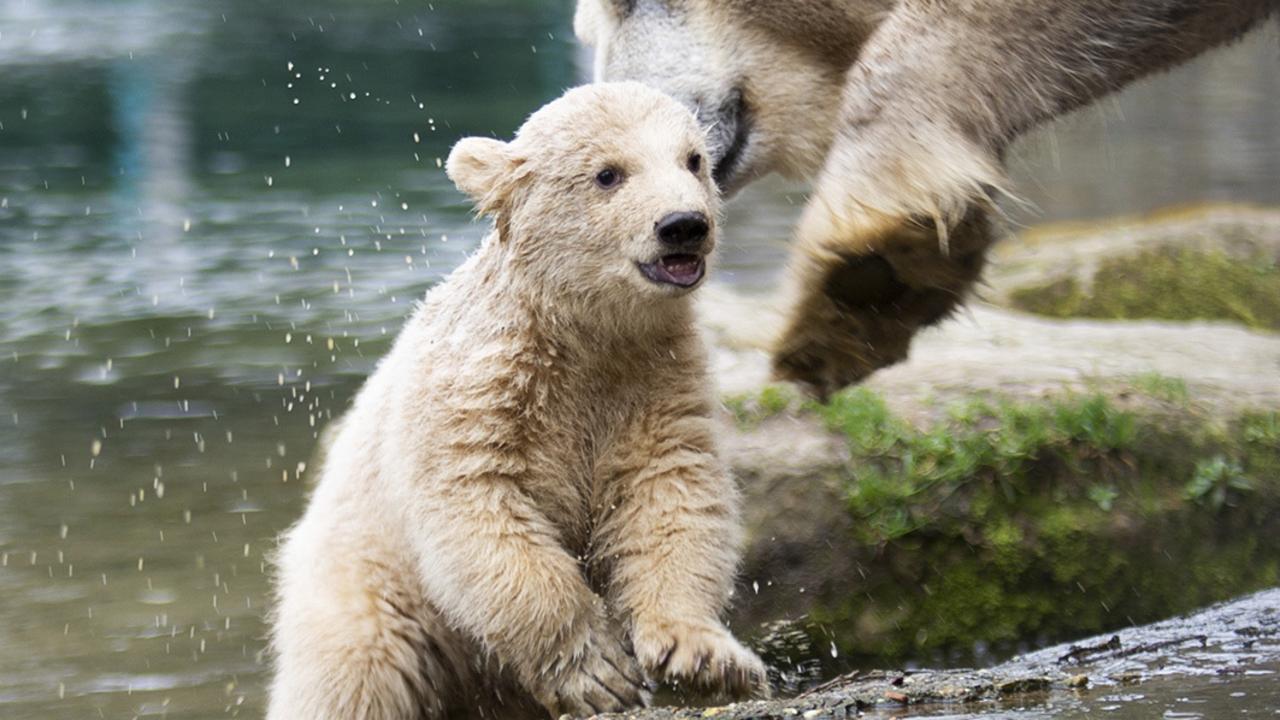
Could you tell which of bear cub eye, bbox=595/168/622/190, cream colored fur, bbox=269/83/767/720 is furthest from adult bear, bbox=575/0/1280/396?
bear cub eye, bbox=595/168/622/190

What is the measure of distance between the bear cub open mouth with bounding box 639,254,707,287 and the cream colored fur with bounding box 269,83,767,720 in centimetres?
2

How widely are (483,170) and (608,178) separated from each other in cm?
33

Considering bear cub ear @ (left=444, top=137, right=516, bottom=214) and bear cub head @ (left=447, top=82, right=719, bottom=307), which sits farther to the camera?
bear cub ear @ (left=444, top=137, right=516, bottom=214)

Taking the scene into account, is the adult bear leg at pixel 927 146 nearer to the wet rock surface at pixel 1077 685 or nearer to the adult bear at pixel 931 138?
the adult bear at pixel 931 138

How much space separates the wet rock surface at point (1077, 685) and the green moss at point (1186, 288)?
377 centimetres

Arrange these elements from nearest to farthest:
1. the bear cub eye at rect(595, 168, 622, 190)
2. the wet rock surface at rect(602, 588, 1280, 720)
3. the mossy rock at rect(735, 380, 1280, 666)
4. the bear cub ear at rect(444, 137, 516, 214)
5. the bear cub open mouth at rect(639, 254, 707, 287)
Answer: the wet rock surface at rect(602, 588, 1280, 720) → the bear cub open mouth at rect(639, 254, 707, 287) → the bear cub eye at rect(595, 168, 622, 190) → the bear cub ear at rect(444, 137, 516, 214) → the mossy rock at rect(735, 380, 1280, 666)

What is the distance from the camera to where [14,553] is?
21.3 feet

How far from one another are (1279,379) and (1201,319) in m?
2.25

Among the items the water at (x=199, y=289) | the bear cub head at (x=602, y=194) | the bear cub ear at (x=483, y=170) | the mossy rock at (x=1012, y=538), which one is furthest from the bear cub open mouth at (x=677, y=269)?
the water at (x=199, y=289)

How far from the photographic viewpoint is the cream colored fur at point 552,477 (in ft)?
12.5

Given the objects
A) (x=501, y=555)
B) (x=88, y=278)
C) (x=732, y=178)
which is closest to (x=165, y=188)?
(x=88, y=278)

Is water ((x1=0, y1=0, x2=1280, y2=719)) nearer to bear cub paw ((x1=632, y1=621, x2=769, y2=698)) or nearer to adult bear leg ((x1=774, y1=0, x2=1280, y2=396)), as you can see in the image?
adult bear leg ((x1=774, y1=0, x2=1280, y2=396))

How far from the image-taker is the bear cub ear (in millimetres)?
4047

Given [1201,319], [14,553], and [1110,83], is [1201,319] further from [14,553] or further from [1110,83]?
[14,553]
